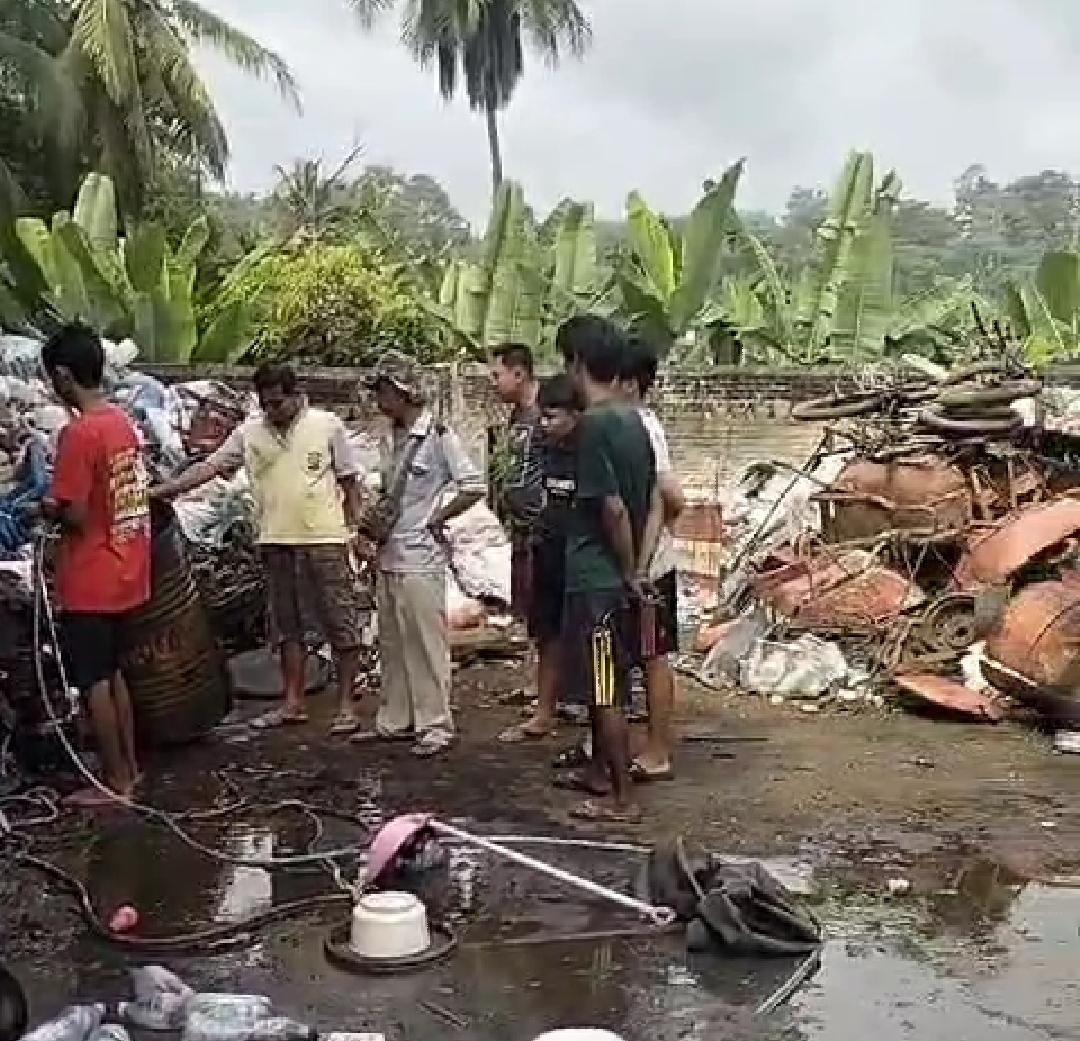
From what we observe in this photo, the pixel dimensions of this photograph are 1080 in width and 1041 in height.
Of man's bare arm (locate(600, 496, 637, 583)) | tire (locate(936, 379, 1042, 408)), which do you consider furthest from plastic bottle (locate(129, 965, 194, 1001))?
tire (locate(936, 379, 1042, 408))

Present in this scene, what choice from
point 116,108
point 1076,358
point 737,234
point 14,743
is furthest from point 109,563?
point 116,108

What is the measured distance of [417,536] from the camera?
796cm

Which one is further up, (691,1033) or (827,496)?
(827,496)

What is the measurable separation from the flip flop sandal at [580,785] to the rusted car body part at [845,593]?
9.04 feet

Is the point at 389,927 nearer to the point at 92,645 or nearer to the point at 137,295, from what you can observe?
the point at 92,645

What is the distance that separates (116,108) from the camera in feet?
83.9

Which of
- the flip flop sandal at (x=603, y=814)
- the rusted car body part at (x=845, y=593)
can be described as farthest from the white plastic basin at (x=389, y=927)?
the rusted car body part at (x=845, y=593)

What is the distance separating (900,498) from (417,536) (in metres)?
3.61

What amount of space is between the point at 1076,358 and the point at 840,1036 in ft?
32.4

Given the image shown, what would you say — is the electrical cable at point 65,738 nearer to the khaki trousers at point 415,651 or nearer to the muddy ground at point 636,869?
the muddy ground at point 636,869

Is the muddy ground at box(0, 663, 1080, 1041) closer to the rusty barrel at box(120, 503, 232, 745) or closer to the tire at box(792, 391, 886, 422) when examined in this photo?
the rusty barrel at box(120, 503, 232, 745)

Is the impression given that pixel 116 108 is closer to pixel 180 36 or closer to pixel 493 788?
pixel 180 36

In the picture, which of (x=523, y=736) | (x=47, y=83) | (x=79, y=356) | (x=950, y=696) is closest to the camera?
(x=79, y=356)

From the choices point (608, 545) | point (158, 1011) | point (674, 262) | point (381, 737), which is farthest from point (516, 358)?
point (674, 262)
